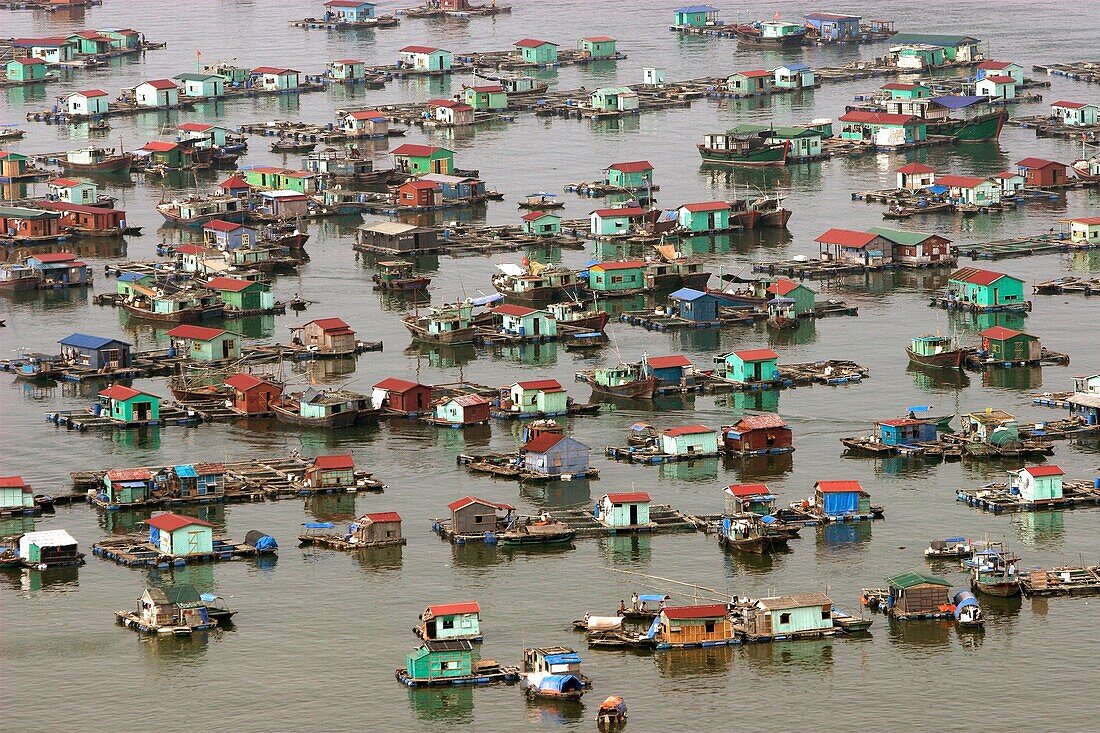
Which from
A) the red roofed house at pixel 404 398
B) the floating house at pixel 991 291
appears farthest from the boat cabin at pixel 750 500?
the floating house at pixel 991 291

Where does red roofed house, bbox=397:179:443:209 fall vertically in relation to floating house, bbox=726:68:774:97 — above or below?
below

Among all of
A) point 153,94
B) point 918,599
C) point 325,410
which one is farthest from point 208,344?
point 153,94

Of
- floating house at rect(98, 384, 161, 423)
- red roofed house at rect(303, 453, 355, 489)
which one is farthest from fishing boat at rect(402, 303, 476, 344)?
red roofed house at rect(303, 453, 355, 489)

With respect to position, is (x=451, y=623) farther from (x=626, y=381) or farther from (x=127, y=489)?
(x=626, y=381)

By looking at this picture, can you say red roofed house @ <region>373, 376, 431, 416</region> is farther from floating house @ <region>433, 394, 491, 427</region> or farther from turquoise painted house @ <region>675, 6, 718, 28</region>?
turquoise painted house @ <region>675, 6, 718, 28</region>

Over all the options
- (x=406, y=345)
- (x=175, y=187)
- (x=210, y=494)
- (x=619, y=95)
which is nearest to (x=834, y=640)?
(x=210, y=494)

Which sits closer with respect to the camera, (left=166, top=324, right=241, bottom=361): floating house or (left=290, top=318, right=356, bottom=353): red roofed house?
(left=166, top=324, right=241, bottom=361): floating house
